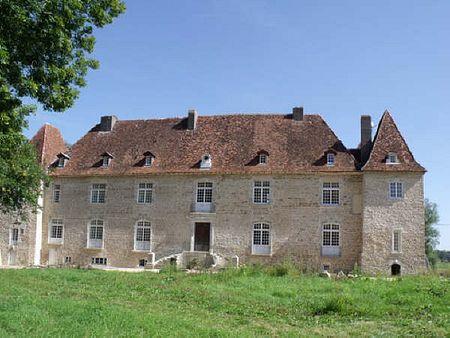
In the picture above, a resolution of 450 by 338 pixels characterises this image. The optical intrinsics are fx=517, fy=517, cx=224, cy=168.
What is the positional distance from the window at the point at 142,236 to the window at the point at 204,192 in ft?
11.7

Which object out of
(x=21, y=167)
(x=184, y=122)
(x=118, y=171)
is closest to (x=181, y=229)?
(x=118, y=171)

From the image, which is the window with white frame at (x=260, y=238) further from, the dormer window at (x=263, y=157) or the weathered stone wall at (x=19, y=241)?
the weathered stone wall at (x=19, y=241)

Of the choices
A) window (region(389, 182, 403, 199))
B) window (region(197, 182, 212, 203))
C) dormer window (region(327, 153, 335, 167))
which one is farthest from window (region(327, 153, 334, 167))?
window (region(197, 182, 212, 203))

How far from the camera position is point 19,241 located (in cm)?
3203

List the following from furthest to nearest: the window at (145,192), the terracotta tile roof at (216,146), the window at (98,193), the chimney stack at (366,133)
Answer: the window at (98,193) < the window at (145,192) < the chimney stack at (366,133) < the terracotta tile roof at (216,146)

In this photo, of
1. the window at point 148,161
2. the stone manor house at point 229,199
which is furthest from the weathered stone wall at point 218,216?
the window at point 148,161

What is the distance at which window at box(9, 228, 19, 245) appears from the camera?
106 feet

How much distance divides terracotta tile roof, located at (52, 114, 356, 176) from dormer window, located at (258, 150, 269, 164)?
0.26 meters

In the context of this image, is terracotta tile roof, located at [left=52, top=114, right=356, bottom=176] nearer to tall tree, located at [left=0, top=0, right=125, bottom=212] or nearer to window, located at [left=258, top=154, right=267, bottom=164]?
window, located at [left=258, top=154, right=267, bottom=164]

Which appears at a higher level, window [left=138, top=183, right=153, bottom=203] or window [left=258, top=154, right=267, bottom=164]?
window [left=258, top=154, right=267, bottom=164]

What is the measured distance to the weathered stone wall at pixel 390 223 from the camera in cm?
2706

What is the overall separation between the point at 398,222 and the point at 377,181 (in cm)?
241

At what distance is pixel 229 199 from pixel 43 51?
20.7 m

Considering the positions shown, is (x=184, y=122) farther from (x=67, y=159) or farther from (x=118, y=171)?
(x=67, y=159)
